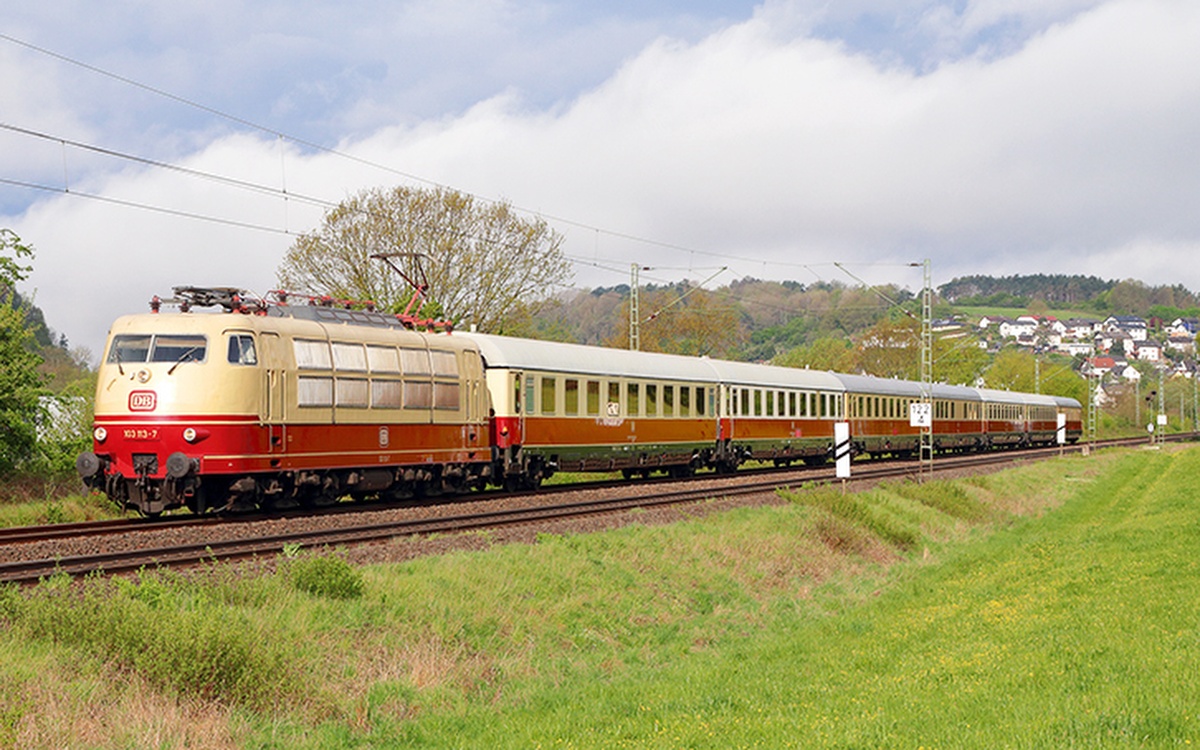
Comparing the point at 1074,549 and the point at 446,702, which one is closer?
the point at 446,702

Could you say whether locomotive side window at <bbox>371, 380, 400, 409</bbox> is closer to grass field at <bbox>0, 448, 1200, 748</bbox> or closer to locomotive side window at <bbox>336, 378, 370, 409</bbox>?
locomotive side window at <bbox>336, 378, 370, 409</bbox>

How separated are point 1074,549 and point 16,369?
24.8 m

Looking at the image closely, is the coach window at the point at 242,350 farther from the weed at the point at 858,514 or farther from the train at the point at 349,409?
the weed at the point at 858,514

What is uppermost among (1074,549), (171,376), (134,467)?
(171,376)

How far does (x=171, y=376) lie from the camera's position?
779 inches

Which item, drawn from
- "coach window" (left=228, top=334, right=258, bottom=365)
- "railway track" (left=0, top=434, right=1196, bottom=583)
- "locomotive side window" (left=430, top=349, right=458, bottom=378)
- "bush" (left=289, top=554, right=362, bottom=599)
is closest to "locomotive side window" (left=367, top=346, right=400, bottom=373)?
"locomotive side window" (left=430, top=349, right=458, bottom=378)

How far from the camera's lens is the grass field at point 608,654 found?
9383mm

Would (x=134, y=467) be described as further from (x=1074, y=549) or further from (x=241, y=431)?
(x=1074, y=549)

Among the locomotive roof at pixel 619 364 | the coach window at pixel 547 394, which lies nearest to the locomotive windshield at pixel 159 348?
the locomotive roof at pixel 619 364

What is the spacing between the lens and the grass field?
938cm

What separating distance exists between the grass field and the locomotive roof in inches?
340

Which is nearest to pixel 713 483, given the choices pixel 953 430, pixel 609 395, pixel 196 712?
pixel 609 395

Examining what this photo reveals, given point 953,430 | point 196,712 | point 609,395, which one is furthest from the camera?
point 953,430

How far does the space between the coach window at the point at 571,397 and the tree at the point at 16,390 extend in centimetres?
1324
